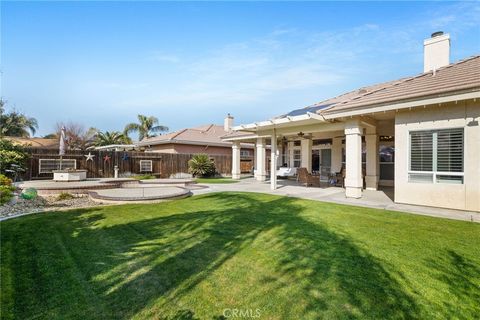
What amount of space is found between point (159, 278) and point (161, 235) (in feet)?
7.04

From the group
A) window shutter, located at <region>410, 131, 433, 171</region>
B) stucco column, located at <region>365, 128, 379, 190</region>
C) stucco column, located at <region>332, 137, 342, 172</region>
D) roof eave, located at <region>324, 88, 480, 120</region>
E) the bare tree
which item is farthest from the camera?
the bare tree

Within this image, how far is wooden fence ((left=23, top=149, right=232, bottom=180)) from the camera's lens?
17.6 m

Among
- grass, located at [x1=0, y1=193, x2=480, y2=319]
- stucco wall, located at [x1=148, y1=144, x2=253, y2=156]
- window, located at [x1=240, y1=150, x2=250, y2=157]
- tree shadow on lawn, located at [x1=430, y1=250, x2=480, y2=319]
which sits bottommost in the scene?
tree shadow on lawn, located at [x1=430, y1=250, x2=480, y2=319]

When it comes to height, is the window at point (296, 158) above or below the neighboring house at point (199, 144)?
below

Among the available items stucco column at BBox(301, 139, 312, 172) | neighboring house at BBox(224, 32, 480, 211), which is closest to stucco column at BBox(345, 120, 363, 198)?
neighboring house at BBox(224, 32, 480, 211)

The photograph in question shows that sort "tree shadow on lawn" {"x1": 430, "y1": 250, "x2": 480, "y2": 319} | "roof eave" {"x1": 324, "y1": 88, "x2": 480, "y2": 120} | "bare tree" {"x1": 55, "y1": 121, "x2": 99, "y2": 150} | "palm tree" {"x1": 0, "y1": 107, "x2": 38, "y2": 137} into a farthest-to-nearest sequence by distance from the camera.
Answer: "bare tree" {"x1": 55, "y1": 121, "x2": 99, "y2": 150}, "palm tree" {"x1": 0, "y1": 107, "x2": 38, "y2": 137}, "roof eave" {"x1": 324, "y1": 88, "x2": 480, "y2": 120}, "tree shadow on lawn" {"x1": 430, "y1": 250, "x2": 480, "y2": 319}

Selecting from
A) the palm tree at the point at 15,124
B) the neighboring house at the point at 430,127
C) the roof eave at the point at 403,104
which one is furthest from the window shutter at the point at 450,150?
the palm tree at the point at 15,124

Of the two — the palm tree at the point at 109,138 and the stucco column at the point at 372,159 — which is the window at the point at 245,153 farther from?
the palm tree at the point at 109,138

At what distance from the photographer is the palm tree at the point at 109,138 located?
35.2 meters

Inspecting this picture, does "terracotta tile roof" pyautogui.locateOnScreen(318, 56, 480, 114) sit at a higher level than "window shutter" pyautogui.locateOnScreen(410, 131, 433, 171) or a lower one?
higher

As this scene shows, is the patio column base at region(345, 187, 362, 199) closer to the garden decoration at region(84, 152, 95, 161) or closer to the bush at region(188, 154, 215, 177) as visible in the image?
the bush at region(188, 154, 215, 177)

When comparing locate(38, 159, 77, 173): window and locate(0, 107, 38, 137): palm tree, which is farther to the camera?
locate(0, 107, 38, 137): palm tree

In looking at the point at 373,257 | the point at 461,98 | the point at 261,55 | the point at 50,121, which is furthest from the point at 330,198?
the point at 50,121

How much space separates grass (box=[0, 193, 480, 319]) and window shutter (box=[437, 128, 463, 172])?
7.70 feet
